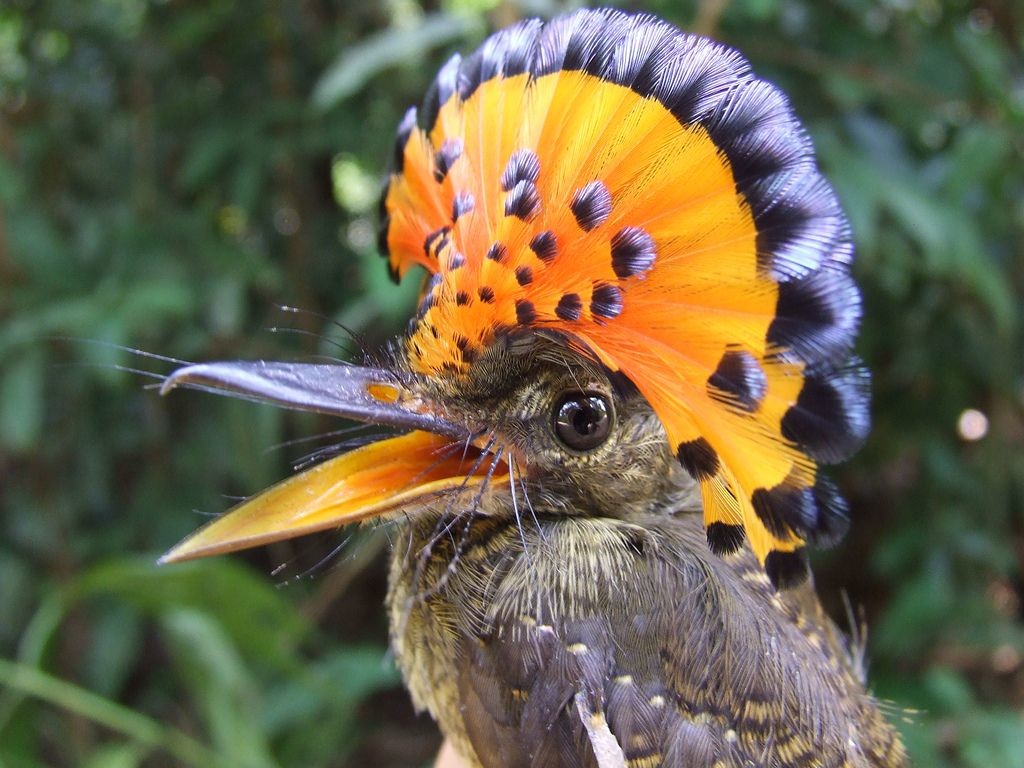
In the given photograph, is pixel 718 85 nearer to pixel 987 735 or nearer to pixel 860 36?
pixel 860 36

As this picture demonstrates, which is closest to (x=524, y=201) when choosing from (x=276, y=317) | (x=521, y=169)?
(x=521, y=169)

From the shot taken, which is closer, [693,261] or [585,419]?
[693,261]

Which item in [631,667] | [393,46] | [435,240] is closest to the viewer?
[631,667]

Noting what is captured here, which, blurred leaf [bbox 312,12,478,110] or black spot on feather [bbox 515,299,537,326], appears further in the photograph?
blurred leaf [bbox 312,12,478,110]

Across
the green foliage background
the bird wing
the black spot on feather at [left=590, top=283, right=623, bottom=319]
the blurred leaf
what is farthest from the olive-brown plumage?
the blurred leaf

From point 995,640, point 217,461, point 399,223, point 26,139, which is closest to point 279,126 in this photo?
point 26,139

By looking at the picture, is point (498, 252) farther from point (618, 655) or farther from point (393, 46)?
point (393, 46)

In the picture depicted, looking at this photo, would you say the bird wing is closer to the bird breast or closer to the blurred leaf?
the bird breast
